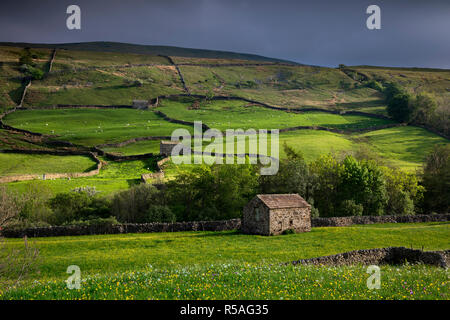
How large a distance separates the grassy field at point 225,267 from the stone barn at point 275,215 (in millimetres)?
1624

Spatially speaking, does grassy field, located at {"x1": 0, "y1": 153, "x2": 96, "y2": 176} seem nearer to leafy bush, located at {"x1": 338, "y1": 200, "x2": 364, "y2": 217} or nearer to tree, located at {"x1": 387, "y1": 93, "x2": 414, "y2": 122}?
leafy bush, located at {"x1": 338, "y1": 200, "x2": 364, "y2": 217}

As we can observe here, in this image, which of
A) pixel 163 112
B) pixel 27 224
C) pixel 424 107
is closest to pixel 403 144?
pixel 424 107

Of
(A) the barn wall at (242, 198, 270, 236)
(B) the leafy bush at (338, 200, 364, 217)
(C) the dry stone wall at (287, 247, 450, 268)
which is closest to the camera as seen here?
(C) the dry stone wall at (287, 247, 450, 268)

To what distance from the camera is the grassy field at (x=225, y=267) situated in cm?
1570

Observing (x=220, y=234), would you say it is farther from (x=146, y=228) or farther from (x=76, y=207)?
(x=76, y=207)

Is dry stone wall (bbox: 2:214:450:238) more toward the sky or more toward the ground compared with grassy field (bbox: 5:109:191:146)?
more toward the ground

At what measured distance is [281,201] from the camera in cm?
4331

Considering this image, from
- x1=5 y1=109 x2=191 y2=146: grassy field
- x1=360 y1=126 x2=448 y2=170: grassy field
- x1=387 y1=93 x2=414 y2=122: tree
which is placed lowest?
x1=360 y1=126 x2=448 y2=170: grassy field

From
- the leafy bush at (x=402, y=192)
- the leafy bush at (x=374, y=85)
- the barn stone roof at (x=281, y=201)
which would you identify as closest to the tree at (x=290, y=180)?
the barn stone roof at (x=281, y=201)

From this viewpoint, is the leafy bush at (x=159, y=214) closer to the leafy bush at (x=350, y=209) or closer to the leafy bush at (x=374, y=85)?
the leafy bush at (x=350, y=209)

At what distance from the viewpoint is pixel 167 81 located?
581 feet

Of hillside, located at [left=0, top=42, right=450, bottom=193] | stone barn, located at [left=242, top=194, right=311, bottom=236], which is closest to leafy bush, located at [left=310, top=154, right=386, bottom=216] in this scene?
stone barn, located at [left=242, top=194, right=311, bottom=236]

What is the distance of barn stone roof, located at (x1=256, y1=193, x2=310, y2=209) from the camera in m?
41.8
